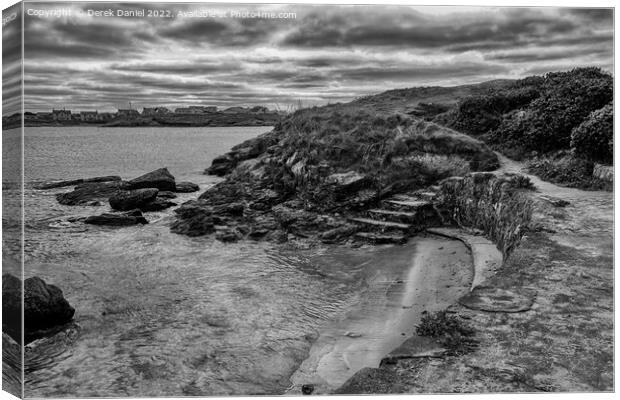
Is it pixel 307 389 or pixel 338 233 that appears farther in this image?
pixel 338 233

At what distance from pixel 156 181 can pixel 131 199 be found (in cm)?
314

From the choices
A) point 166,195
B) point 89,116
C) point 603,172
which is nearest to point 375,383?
point 89,116

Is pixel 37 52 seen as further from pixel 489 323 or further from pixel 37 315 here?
pixel 489 323

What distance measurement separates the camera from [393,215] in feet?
66.4

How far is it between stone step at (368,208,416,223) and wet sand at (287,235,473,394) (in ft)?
3.40

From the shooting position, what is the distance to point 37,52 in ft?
32.2

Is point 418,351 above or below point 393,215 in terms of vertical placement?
below

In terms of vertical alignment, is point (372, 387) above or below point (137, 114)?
below

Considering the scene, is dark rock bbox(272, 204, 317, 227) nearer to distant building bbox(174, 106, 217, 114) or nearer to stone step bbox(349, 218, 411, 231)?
stone step bbox(349, 218, 411, 231)

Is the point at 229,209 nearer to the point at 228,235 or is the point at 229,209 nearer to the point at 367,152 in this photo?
the point at 228,235

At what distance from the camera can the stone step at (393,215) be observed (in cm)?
1991

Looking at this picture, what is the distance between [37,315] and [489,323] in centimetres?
871

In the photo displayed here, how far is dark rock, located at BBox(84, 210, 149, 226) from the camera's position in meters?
20.7

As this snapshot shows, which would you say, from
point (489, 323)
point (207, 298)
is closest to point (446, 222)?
point (207, 298)
